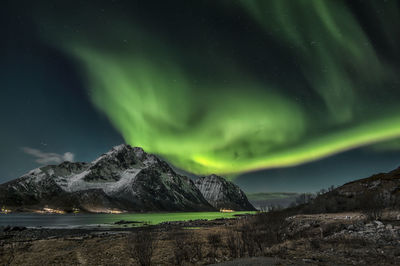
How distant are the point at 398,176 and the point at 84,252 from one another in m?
87.2

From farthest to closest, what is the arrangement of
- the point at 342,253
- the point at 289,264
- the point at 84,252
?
the point at 84,252
the point at 342,253
the point at 289,264

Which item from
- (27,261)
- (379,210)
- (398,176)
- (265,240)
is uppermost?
(398,176)

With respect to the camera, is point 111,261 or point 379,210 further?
point 379,210

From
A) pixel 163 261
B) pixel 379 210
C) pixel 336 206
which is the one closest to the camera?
pixel 163 261

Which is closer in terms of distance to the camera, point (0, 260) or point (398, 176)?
point (0, 260)

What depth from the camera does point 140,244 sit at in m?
19.8

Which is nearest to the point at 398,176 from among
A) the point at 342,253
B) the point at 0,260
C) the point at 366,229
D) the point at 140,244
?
the point at 366,229

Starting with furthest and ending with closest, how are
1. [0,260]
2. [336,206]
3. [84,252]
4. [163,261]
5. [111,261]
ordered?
[336,206]
[84,252]
[0,260]
[111,261]
[163,261]

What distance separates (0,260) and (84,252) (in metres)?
8.24

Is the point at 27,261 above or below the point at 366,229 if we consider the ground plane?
below

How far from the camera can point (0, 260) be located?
30328 mm

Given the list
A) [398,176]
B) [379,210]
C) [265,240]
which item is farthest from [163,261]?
[398,176]

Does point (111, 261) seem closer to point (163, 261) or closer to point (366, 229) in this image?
point (163, 261)

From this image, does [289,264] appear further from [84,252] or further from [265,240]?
[84,252]
